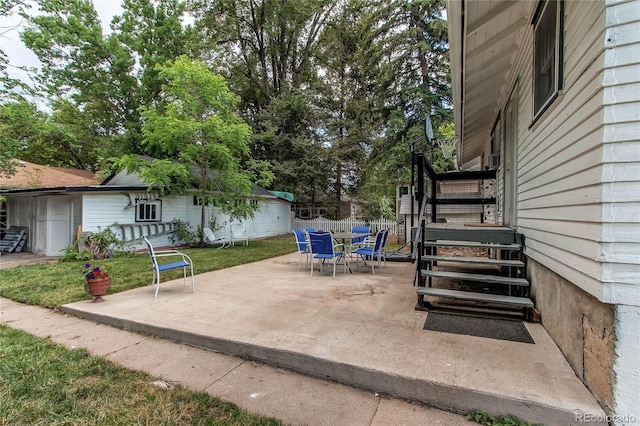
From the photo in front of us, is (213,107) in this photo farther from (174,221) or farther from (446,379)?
(446,379)

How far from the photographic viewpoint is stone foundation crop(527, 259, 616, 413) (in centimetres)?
178

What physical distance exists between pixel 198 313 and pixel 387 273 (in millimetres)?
3823

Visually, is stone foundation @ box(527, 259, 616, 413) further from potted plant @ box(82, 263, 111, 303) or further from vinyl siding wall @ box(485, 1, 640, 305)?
potted plant @ box(82, 263, 111, 303)

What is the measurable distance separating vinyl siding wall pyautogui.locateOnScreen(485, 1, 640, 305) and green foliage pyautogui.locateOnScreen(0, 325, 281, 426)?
2250 millimetres

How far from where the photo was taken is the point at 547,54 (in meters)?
3.02

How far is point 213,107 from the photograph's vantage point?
10.7 m

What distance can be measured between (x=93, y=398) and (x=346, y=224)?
47.1 ft

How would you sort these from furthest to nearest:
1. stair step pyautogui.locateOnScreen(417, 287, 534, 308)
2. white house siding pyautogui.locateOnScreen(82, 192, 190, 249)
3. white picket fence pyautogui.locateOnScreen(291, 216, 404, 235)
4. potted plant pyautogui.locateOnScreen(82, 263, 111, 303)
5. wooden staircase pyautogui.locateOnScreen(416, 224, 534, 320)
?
1. white picket fence pyautogui.locateOnScreen(291, 216, 404, 235)
2. white house siding pyautogui.locateOnScreen(82, 192, 190, 249)
3. potted plant pyautogui.locateOnScreen(82, 263, 111, 303)
4. wooden staircase pyautogui.locateOnScreen(416, 224, 534, 320)
5. stair step pyautogui.locateOnScreen(417, 287, 534, 308)

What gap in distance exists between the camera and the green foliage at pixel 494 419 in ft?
6.13

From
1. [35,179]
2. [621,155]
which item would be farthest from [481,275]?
[35,179]

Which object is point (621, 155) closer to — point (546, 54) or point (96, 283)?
point (546, 54)

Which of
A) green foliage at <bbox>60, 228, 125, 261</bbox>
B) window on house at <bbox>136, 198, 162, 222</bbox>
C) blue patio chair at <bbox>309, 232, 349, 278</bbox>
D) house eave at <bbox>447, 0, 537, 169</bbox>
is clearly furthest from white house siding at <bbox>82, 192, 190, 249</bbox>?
house eave at <bbox>447, 0, 537, 169</bbox>

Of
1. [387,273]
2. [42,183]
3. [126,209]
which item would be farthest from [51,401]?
[42,183]

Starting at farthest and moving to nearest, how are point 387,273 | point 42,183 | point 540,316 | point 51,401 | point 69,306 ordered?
point 42,183
point 387,273
point 69,306
point 540,316
point 51,401
